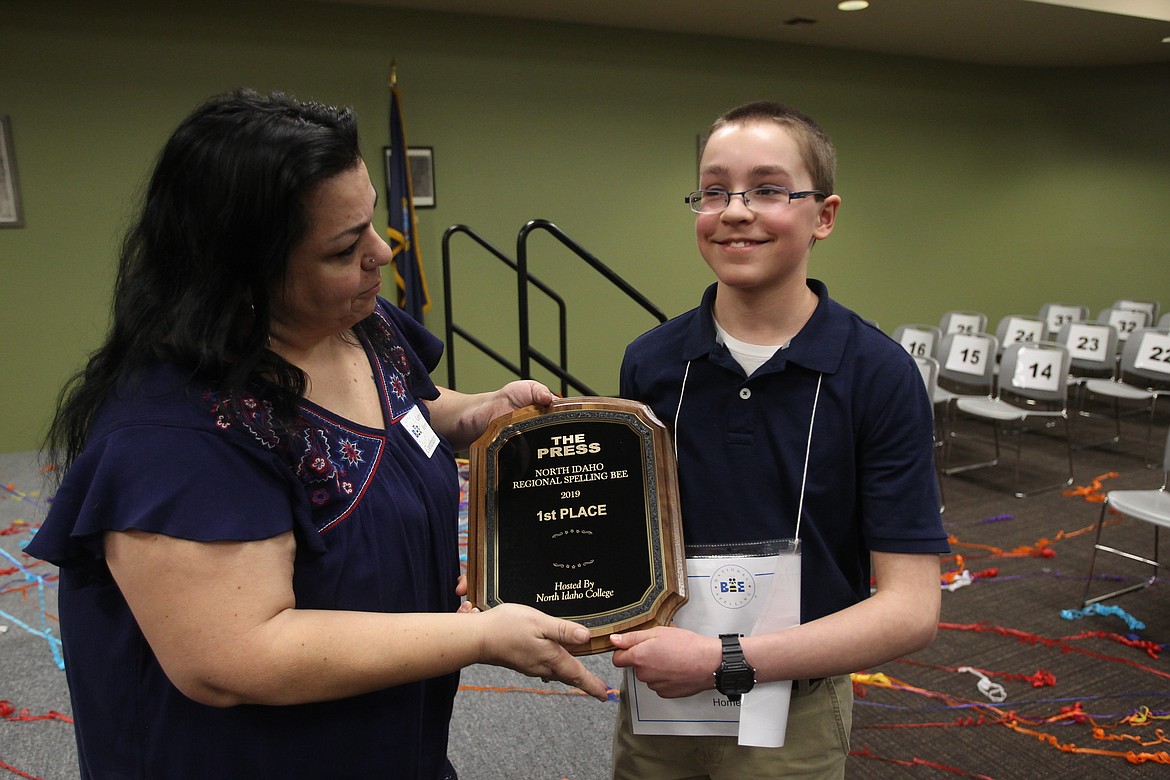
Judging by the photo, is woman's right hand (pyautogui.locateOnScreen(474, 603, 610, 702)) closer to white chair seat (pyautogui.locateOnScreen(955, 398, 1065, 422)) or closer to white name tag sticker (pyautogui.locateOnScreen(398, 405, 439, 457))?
white name tag sticker (pyautogui.locateOnScreen(398, 405, 439, 457))

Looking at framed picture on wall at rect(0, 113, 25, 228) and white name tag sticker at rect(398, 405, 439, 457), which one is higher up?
framed picture on wall at rect(0, 113, 25, 228)

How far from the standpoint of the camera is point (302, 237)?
1.03 meters

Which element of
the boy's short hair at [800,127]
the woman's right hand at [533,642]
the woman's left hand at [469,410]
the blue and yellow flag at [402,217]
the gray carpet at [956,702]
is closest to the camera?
the woman's right hand at [533,642]

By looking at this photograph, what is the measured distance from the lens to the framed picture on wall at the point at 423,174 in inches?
254

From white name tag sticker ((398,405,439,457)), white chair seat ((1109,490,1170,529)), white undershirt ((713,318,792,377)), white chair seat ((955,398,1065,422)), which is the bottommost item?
white chair seat ((955,398,1065,422))

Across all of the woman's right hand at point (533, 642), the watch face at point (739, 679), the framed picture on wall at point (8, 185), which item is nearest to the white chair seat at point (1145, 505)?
the watch face at point (739, 679)

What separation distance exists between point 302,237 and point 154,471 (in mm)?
326

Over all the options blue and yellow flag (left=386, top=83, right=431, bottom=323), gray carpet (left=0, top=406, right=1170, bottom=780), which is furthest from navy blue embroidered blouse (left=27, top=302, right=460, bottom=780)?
blue and yellow flag (left=386, top=83, right=431, bottom=323)

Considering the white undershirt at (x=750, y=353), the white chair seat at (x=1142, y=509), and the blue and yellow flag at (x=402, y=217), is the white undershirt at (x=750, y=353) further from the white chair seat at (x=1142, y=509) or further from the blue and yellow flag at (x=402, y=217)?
the blue and yellow flag at (x=402, y=217)

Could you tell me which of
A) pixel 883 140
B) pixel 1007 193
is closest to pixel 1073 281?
pixel 1007 193

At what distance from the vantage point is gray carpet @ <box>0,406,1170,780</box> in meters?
2.52

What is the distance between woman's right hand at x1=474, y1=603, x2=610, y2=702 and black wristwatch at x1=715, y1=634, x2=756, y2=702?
0.17 meters

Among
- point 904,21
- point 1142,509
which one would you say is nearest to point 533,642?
point 1142,509

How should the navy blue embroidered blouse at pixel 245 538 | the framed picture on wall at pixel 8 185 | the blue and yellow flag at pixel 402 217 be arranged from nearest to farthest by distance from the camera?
the navy blue embroidered blouse at pixel 245 538, the framed picture on wall at pixel 8 185, the blue and yellow flag at pixel 402 217
